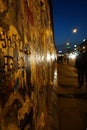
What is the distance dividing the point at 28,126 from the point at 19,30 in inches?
41.5

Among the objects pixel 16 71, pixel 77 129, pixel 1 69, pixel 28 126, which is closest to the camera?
pixel 1 69

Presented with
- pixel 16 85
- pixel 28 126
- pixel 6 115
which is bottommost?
pixel 28 126

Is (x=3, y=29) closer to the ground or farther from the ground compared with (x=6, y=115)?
farther from the ground

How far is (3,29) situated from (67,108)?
6.19 metres

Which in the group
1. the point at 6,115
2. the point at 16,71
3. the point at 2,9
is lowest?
the point at 6,115

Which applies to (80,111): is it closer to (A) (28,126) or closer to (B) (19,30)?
(A) (28,126)

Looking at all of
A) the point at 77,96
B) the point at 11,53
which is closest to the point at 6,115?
the point at 11,53

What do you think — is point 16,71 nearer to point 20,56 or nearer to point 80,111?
point 20,56

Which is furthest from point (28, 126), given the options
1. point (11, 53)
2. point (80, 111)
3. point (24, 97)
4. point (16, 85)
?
point (80, 111)

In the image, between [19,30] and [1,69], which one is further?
[19,30]

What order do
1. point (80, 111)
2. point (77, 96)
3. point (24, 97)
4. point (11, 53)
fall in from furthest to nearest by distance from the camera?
1. point (77, 96)
2. point (80, 111)
3. point (24, 97)
4. point (11, 53)

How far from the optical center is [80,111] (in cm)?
692

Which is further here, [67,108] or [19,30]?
[67,108]

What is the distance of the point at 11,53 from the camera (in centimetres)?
161
